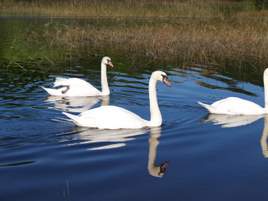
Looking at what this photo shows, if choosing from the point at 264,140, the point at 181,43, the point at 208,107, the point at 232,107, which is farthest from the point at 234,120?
the point at 181,43

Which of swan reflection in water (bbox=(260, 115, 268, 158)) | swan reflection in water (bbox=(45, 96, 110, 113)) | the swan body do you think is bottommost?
swan reflection in water (bbox=(45, 96, 110, 113))

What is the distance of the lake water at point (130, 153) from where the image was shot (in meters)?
6.40

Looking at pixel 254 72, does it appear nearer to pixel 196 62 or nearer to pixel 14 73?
pixel 196 62

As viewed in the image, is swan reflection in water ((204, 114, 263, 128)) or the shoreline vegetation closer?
swan reflection in water ((204, 114, 263, 128))

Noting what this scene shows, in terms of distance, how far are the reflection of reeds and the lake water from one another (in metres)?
6.16

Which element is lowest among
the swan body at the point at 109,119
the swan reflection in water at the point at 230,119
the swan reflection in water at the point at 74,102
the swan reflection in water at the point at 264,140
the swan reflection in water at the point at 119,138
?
the swan reflection in water at the point at 74,102

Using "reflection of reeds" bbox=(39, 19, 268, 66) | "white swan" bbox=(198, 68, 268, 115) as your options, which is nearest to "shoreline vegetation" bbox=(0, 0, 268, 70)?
"reflection of reeds" bbox=(39, 19, 268, 66)

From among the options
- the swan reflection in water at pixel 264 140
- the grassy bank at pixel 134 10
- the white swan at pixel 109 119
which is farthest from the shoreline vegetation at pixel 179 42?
the white swan at pixel 109 119

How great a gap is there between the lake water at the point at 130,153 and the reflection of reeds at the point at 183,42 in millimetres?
6156

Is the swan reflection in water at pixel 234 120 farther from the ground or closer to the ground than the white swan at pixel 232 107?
closer to the ground

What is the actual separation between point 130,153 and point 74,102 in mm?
4910

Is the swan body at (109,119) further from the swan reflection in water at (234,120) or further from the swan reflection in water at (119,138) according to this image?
the swan reflection in water at (234,120)

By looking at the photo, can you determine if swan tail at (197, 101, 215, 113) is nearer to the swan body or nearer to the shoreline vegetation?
the swan body

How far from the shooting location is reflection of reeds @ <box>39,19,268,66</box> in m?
19.4
